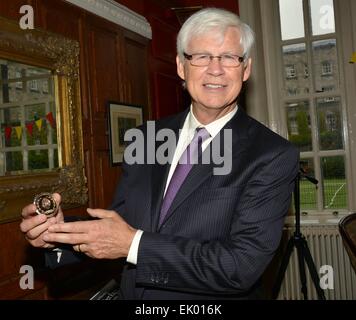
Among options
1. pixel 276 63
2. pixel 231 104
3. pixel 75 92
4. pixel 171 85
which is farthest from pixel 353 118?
pixel 231 104

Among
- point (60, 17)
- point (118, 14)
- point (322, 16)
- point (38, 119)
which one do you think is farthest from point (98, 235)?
point (322, 16)

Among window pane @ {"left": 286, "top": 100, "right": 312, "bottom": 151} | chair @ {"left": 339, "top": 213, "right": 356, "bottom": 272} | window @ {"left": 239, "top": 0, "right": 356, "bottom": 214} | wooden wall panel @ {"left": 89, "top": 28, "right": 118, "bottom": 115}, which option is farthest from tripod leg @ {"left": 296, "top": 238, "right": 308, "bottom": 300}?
wooden wall panel @ {"left": 89, "top": 28, "right": 118, "bottom": 115}

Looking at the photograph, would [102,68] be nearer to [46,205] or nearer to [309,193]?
[46,205]

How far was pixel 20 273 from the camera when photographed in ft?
8.29

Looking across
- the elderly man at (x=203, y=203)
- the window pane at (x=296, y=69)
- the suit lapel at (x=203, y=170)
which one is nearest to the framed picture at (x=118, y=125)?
the elderly man at (x=203, y=203)

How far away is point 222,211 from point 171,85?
365 cm

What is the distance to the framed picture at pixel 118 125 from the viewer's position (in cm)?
353

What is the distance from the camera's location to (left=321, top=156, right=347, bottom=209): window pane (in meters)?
4.80

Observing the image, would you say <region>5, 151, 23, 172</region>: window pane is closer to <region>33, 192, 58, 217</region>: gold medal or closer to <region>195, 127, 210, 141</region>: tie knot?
<region>33, 192, 58, 217</region>: gold medal

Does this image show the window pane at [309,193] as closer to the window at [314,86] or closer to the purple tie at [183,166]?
the window at [314,86]

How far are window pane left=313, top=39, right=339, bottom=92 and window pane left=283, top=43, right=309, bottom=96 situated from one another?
0.11m

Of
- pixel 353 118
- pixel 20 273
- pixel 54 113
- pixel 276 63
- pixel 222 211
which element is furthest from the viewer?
pixel 276 63

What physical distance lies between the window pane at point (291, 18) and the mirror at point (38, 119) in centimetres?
280

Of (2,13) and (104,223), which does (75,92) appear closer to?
(2,13)
